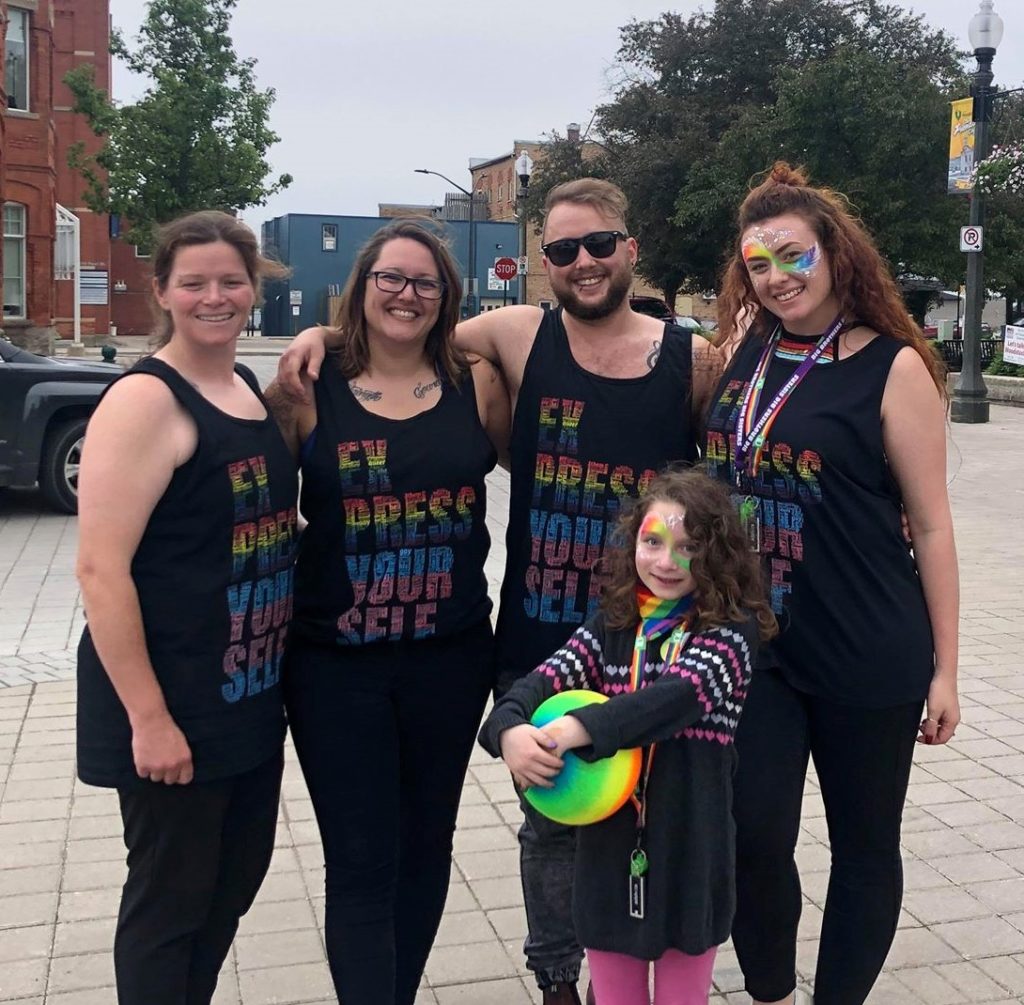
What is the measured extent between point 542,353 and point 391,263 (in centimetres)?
49

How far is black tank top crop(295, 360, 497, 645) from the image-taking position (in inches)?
106

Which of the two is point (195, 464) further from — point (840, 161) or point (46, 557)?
point (840, 161)

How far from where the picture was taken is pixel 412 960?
9.67ft

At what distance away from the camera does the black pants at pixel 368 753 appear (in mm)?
2697

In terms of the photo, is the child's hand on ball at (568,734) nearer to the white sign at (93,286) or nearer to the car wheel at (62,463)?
the car wheel at (62,463)

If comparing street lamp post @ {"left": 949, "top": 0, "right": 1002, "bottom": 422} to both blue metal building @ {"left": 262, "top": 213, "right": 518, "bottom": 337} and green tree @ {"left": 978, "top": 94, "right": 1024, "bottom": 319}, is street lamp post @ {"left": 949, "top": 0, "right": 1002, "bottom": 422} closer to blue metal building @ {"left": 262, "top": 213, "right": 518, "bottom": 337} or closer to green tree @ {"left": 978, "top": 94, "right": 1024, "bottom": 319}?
green tree @ {"left": 978, "top": 94, "right": 1024, "bottom": 319}

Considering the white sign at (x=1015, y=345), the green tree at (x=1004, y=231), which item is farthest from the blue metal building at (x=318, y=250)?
the white sign at (x=1015, y=345)

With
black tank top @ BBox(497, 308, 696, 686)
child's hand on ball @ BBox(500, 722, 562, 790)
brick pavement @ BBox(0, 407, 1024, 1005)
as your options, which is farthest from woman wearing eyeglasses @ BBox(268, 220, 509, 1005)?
brick pavement @ BBox(0, 407, 1024, 1005)

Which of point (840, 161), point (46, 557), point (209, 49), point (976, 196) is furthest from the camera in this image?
point (209, 49)

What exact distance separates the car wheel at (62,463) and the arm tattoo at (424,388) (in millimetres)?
7913

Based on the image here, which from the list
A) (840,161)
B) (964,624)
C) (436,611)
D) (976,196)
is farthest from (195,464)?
(840,161)

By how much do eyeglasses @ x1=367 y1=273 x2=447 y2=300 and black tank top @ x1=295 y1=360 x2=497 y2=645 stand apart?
254mm

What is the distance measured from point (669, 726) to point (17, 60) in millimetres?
28659

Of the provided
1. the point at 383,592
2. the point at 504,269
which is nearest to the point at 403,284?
the point at 383,592
